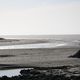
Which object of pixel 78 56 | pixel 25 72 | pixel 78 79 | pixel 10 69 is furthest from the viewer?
pixel 78 56

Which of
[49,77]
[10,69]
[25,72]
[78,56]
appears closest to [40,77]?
[49,77]

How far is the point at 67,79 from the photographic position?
73.0ft

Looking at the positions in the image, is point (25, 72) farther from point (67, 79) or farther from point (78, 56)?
point (78, 56)

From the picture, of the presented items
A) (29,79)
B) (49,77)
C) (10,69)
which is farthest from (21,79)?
(10,69)

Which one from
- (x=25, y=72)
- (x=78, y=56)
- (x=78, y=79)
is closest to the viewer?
(x=78, y=79)

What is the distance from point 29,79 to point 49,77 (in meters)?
1.70

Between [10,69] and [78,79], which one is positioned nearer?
[78,79]

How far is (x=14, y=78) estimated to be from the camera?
73.8ft

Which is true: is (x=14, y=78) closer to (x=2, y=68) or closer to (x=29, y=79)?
(x=29, y=79)

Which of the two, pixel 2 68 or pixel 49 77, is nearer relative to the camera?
pixel 49 77

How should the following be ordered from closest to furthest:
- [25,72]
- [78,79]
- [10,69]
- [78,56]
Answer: [78,79]
[25,72]
[10,69]
[78,56]

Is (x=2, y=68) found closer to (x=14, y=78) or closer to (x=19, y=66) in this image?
(x=19, y=66)

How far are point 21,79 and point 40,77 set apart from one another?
5.56ft

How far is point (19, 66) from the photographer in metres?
32.0
